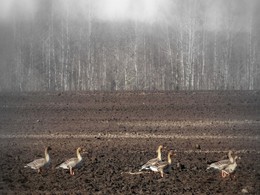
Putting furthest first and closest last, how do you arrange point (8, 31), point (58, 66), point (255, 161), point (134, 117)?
1. point (8, 31)
2. point (58, 66)
3. point (134, 117)
4. point (255, 161)

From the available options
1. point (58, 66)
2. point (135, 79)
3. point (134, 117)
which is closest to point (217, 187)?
point (134, 117)

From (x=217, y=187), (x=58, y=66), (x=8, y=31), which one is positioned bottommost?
(x=217, y=187)

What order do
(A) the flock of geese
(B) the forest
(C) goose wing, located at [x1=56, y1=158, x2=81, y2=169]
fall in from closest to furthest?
(A) the flock of geese < (C) goose wing, located at [x1=56, y1=158, x2=81, y2=169] < (B) the forest

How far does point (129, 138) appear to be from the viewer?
2005 centimetres

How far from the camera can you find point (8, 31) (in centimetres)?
7238

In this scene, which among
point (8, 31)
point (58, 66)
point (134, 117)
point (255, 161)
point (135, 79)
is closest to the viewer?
point (255, 161)

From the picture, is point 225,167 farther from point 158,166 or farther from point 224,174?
point 158,166

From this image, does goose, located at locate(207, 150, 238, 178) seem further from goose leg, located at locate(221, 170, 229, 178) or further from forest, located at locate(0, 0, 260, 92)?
forest, located at locate(0, 0, 260, 92)

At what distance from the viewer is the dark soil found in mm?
12336

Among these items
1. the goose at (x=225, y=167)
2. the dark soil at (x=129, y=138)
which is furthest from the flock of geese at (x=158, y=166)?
the dark soil at (x=129, y=138)

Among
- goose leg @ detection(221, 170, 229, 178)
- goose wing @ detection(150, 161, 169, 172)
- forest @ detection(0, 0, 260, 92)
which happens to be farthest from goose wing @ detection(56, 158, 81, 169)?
forest @ detection(0, 0, 260, 92)

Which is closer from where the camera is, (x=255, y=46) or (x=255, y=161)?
(x=255, y=161)

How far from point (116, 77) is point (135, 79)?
3679 mm

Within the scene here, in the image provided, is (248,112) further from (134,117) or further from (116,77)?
(116,77)
